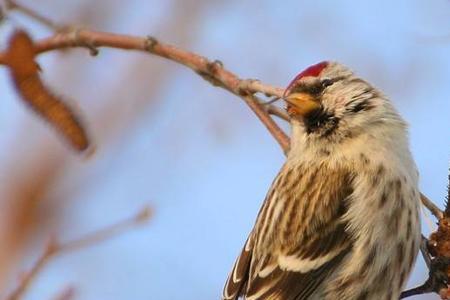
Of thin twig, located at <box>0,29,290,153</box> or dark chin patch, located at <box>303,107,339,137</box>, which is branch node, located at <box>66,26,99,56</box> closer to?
thin twig, located at <box>0,29,290,153</box>

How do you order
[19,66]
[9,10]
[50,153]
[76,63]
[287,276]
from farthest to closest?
[76,63] → [50,153] → [287,276] → [9,10] → [19,66]

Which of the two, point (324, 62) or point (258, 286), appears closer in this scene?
point (258, 286)

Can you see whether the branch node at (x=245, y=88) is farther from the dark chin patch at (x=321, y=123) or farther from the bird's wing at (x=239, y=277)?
the bird's wing at (x=239, y=277)

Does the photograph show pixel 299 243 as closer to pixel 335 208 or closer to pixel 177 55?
pixel 335 208

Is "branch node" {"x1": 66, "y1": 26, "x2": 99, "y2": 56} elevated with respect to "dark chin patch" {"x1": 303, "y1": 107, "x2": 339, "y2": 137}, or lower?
elevated

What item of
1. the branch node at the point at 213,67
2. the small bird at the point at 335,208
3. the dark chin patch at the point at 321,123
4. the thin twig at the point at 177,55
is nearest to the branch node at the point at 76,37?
Answer: the thin twig at the point at 177,55

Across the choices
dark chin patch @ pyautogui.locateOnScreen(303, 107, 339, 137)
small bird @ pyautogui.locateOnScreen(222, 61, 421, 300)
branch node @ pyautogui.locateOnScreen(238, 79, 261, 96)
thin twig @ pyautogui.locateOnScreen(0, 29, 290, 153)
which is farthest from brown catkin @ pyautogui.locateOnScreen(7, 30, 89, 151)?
dark chin patch @ pyautogui.locateOnScreen(303, 107, 339, 137)

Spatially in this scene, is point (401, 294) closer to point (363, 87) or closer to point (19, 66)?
point (363, 87)

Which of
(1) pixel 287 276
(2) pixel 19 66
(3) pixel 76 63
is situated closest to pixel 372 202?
(1) pixel 287 276

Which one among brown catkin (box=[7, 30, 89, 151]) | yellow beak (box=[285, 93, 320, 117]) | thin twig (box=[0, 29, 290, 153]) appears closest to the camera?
brown catkin (box=[7, 30, 89, 151])
